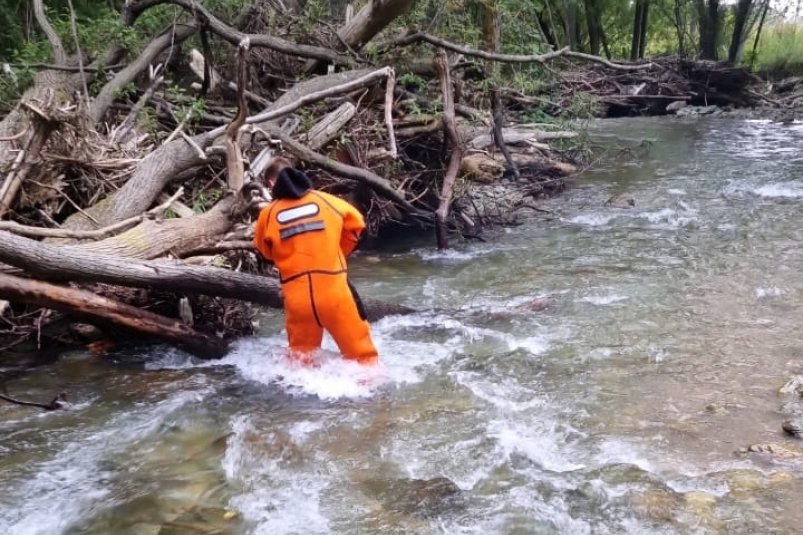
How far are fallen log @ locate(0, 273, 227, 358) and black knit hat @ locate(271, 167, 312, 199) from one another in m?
1.43

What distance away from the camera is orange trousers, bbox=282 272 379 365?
4836 mm

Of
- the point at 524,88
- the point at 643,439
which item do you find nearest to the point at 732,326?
the point at 643,439

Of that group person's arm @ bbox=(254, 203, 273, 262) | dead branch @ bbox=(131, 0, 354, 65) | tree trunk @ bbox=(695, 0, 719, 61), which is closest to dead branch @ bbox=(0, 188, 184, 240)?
person's arm @ bbox=(254, 203, 273, 262)

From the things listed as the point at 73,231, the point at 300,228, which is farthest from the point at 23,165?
the point at 300,228

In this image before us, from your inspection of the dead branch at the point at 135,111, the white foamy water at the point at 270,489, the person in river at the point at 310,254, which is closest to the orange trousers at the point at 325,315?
the person in river at the point at 310,254

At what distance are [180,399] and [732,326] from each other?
14.7 ft

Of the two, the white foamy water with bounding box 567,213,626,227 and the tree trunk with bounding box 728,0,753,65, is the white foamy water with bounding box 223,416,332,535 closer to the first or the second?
the white foamy water with bounding box 567,213,626,227

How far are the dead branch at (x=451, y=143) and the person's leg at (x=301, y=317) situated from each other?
3.76m

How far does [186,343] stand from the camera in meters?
5.57

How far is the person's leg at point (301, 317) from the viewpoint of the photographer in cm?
485

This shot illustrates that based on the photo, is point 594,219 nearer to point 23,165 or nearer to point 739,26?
point 23,165

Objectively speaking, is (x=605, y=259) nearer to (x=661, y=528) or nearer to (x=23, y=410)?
(x=661, y=528)

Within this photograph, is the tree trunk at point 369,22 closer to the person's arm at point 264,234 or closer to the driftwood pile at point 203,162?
the driftwood pile at point 203,162

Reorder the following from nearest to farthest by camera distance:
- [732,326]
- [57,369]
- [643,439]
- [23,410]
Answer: [643,439], [23,410], [57,369], [732,326]
